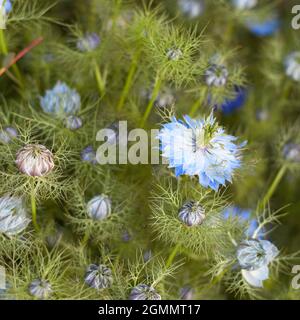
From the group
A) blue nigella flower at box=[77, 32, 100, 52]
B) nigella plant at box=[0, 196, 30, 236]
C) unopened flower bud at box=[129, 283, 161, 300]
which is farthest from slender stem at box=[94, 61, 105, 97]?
unopened flower bud at box=[129, 283, 161, 300]

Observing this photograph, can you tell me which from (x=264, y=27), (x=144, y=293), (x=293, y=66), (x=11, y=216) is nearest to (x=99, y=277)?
(x=144, y=293)

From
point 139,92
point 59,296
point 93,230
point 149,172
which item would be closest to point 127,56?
point 139,92

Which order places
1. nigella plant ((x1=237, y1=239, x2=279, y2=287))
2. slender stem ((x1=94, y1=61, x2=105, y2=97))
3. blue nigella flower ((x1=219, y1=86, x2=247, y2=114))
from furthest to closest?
blue nigella flower ((x1=219, y1=86, x2=247, y2=114)), slender stem ((x1=94, y1=61, x2=105, y2=97)), nigella plant ((x1=237, y1=239, x2=279, y2=287))

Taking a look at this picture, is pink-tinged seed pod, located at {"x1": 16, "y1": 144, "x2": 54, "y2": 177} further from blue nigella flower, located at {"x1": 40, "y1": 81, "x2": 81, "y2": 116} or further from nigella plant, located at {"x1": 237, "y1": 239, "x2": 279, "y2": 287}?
nigella plant, located at {"x1": 237, "y1": 239, "x2": 279, "y2": 287}

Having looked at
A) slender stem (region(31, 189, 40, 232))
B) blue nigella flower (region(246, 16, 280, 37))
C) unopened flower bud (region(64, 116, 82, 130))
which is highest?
blue nigella flower (region(246, 16, 280, 37))

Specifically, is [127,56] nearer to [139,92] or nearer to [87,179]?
[139,92]

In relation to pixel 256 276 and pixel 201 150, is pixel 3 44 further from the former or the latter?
pixel 256 276

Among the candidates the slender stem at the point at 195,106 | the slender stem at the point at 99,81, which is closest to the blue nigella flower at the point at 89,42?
the slender stem at the point at 99,81
